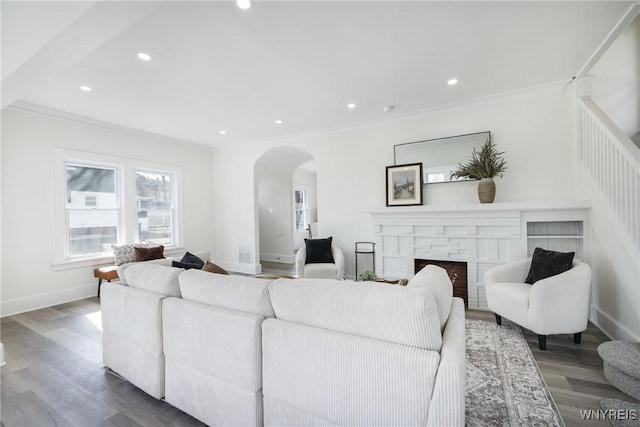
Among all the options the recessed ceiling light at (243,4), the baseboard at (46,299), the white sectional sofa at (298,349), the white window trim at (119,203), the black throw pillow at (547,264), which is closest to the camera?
the white sectional sofa at (298,349)

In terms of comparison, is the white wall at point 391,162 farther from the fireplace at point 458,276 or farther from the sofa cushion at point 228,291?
the sofa cushion at point 228,291

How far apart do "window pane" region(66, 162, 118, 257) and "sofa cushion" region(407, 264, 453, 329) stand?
5.05 m

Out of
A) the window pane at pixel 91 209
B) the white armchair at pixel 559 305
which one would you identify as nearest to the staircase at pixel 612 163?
the white armchair at pixel 559 305

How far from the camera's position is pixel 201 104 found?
376 centimetres

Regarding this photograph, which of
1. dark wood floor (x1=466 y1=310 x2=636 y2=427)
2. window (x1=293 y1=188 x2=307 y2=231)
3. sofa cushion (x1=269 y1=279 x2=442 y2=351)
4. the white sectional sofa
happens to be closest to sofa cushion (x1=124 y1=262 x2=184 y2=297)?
the white sectional sofa

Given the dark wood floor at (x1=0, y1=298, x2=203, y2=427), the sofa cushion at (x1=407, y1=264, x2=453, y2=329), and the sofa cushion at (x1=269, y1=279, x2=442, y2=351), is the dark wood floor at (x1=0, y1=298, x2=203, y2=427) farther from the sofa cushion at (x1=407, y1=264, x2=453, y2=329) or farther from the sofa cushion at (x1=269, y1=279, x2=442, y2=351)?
the sofa cushion at (x1=407, y1=264, x2=453, y2=329)

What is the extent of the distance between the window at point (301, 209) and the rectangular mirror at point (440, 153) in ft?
17.3

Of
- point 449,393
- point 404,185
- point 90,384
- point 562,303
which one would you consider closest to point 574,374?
point 562,303

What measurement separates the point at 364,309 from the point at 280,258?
244 inches

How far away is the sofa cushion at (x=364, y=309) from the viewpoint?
1.13m

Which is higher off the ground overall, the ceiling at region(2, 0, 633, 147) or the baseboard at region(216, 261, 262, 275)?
the ceiling at region(2, 0, 633, 147)

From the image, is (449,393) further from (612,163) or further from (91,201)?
(91,201)

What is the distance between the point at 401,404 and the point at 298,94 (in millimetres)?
3356

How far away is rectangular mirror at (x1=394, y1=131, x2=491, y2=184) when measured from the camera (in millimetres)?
3844
